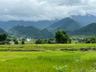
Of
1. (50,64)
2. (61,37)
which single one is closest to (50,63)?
(50,64)

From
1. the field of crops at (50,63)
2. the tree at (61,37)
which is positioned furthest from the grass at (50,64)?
the tree at (61,37)

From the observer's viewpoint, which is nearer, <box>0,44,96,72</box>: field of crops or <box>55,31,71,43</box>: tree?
<box>0,44,96,72</box>: field of crops

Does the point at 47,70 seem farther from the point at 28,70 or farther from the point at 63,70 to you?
the point at 63,70

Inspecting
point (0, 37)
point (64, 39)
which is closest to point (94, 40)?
point (64, 39)

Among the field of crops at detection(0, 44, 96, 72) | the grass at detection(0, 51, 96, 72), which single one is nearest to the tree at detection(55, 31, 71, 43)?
the field of crops at detection(0, 44, 96, 72)

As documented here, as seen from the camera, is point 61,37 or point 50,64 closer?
point 50,64

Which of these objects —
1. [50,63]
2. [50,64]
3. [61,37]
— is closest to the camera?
[50,64]

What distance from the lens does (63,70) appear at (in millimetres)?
21219

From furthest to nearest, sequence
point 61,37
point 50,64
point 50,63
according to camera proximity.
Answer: point 61,37 < point 50,63 < point 50,64

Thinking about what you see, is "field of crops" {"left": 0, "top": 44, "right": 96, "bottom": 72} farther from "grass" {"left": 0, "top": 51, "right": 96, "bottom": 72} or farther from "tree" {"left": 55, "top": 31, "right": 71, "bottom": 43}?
"tree" {"left": 55, "top": 31, "right": 71, "bottom": 43}

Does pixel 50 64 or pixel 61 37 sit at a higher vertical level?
pixel 61 37

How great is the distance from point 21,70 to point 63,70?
7706mm

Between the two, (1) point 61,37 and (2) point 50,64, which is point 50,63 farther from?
(1) point 61,37

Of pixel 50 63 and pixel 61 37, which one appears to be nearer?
pixel 50 63
